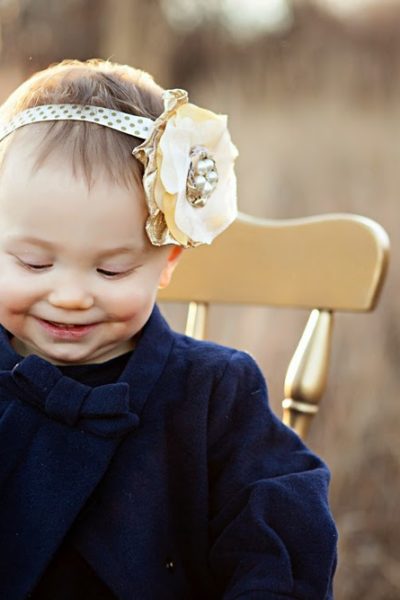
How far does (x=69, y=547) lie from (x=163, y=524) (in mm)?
92

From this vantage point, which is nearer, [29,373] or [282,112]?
[29,373]

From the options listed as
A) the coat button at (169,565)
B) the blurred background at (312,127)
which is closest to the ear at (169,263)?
the coat button at (169,565)

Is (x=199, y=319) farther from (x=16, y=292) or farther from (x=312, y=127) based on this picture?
(x=312, y=127)

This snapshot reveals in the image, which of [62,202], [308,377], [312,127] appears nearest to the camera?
[62,202]

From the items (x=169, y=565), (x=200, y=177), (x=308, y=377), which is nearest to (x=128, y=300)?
(x=200, y=177)

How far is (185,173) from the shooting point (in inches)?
40.2

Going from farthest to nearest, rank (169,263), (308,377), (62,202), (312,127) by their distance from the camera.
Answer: (312,127)
(308,377)
(169,263)
(62,202)

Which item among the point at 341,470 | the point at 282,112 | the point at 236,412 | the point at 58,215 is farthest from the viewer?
the point at 282,112

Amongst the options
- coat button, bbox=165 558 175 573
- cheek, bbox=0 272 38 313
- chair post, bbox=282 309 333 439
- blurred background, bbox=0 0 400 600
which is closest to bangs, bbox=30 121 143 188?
cheek, bbox=0 272 38 313

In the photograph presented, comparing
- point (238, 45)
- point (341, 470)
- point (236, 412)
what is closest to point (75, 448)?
point (236, 412)

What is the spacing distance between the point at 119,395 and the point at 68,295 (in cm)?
11

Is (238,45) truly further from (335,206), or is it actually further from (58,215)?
(58,215)

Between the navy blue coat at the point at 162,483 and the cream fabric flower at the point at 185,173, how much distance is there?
126 mm

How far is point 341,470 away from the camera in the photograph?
8.50 feet
